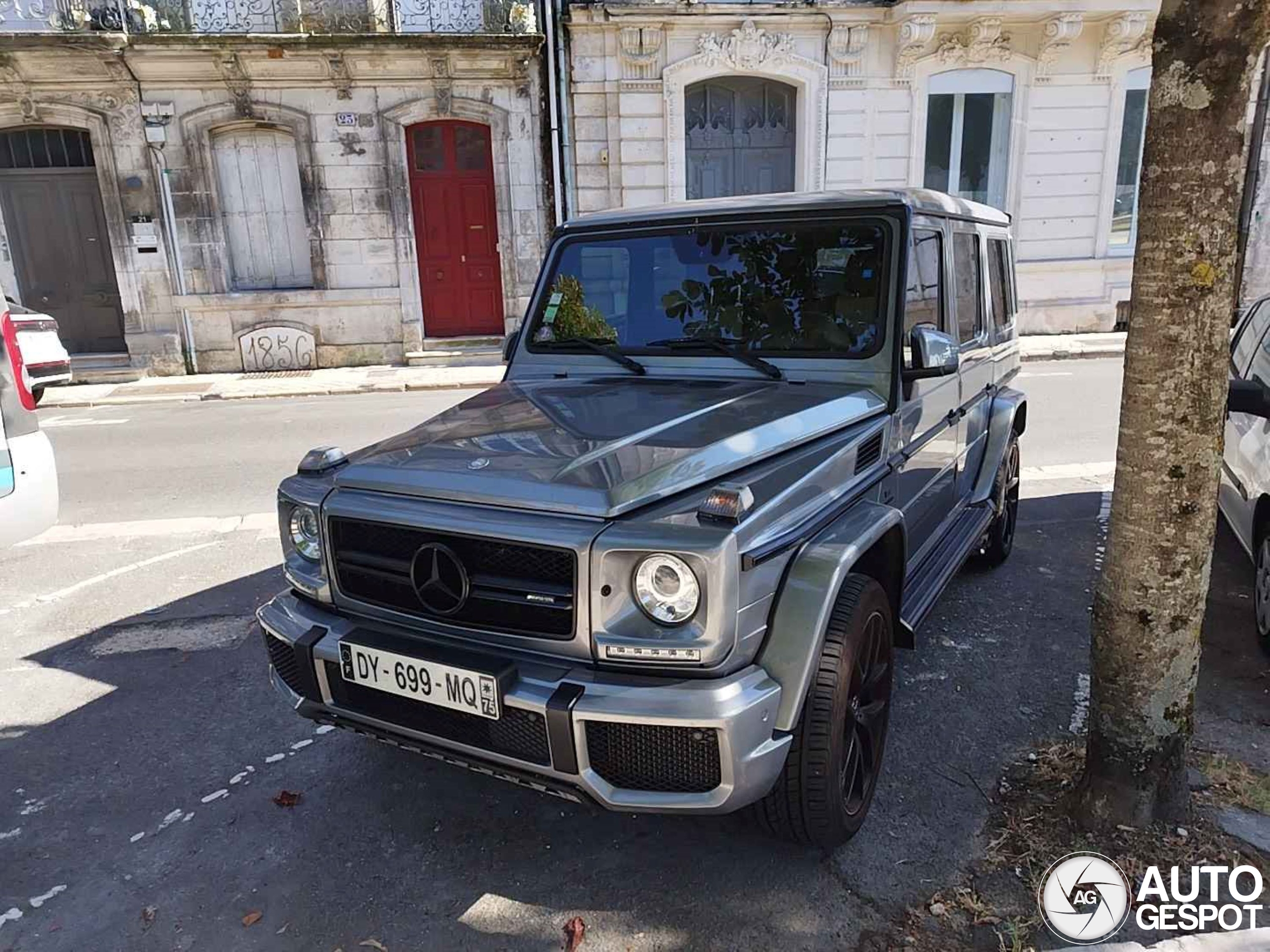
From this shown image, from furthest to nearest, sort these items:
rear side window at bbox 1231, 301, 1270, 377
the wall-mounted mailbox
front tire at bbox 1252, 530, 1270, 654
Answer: the wall-mounted mailbox
rear side window at bbox 1231, 301, 1270, 377
front tire at bbox 1252, 530, 1270, 654

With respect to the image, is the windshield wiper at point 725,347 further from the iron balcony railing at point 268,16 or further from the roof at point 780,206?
the iron balcony railing at point 268,16

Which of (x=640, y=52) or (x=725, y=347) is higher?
(x=640, y=52)

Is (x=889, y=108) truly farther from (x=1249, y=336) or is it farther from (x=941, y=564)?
(x=941, y=564)

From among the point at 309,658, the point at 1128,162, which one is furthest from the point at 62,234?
the point at 1128,162

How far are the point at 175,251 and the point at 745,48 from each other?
1006 cm

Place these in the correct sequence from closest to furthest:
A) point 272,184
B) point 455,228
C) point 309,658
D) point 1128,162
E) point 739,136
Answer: point 309,658
point 272,184
point 455,228
point 739,136
point 1128,162

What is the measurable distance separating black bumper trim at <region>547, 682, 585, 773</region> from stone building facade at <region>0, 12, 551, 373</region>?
13.1 meters

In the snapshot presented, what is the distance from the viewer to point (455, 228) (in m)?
15.4

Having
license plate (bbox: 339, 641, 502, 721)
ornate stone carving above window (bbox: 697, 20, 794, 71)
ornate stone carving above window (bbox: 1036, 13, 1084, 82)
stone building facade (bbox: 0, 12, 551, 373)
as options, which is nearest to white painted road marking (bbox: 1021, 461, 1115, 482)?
license plate (bbox: 339, 641, 502, 721)

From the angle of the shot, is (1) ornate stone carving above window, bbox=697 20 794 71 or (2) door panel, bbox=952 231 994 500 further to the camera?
(1) ornate stone carving above window, bbox=697 20 794 71

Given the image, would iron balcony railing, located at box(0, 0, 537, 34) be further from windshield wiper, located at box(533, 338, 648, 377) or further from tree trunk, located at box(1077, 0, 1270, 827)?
tree trunk, located at box(1077, 0, 1270, 827)

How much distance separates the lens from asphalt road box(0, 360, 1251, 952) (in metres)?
2.64

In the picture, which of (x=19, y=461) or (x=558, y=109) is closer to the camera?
(x=19, y=461)

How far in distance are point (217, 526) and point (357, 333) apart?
9309 mm
